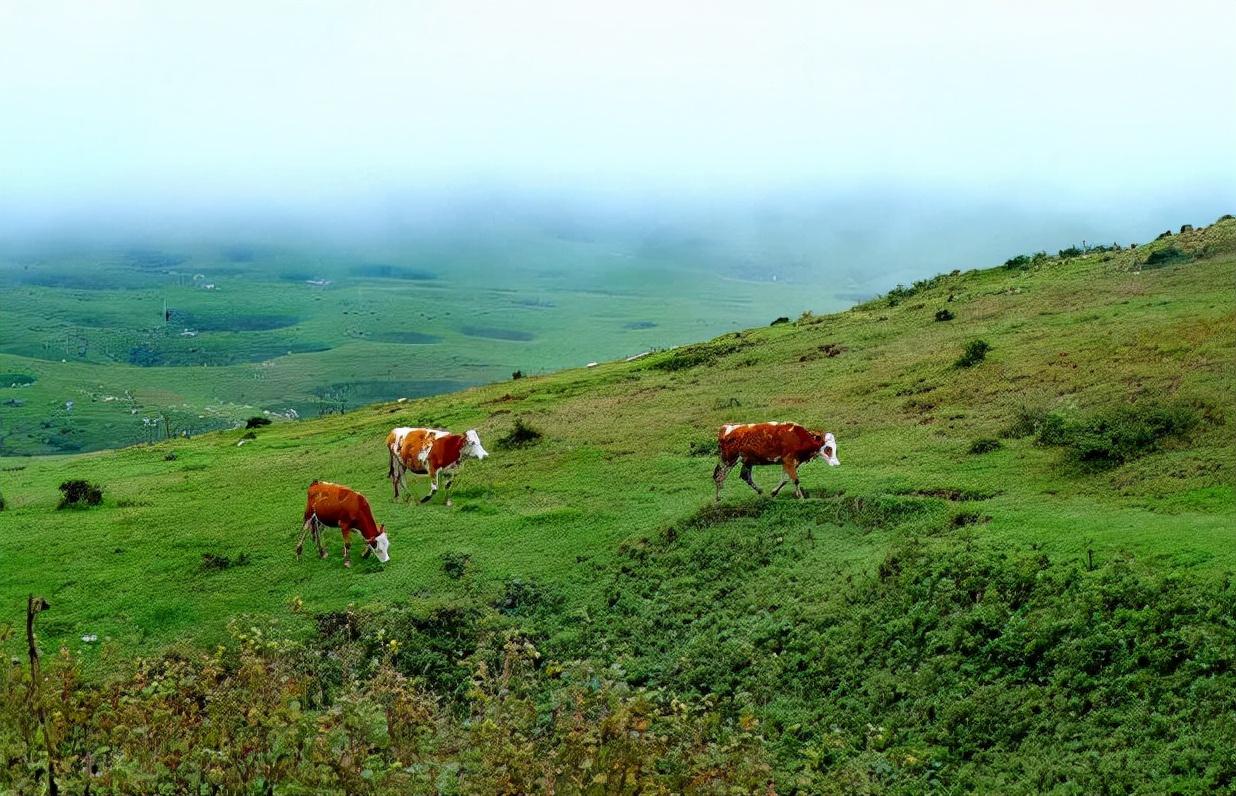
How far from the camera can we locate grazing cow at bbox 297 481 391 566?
19.2m

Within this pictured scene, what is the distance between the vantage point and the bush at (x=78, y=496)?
25.0m

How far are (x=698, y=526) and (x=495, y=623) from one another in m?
4.70

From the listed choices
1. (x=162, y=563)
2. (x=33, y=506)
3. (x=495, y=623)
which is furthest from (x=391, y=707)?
(x=33, y=506)

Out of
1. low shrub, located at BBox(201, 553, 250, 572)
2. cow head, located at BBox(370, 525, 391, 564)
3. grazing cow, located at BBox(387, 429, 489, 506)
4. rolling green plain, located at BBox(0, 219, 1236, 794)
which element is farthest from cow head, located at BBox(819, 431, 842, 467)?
low shrub, located at BBox(201, 553, 250, 572)

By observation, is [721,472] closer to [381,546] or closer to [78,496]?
[381,546]

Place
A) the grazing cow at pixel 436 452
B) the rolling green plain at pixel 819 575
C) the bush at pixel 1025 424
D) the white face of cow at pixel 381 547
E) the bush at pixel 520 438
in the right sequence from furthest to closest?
the bush at pixel 520 438 → the grazing cow at pixel 436 452 → the bush at pixel 1025 424 → the white face of cow at pixel 381 547 → the rolling green plain at pixel 819 575

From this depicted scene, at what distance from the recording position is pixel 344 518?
19.4 meters

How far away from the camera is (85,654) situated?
52.0 feet

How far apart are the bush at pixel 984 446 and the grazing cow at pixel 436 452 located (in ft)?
37.0

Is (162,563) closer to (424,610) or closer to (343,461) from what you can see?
(424,610)

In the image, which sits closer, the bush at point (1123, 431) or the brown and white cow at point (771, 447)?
the bush at point (1123, 431)

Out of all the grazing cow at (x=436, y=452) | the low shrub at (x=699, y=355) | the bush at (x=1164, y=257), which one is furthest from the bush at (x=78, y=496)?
the bush at (x=1164, y=257)

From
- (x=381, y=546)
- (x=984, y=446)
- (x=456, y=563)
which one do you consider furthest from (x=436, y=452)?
(x=984, y=446)

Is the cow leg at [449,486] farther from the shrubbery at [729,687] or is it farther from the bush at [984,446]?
the bush at [984,446]
